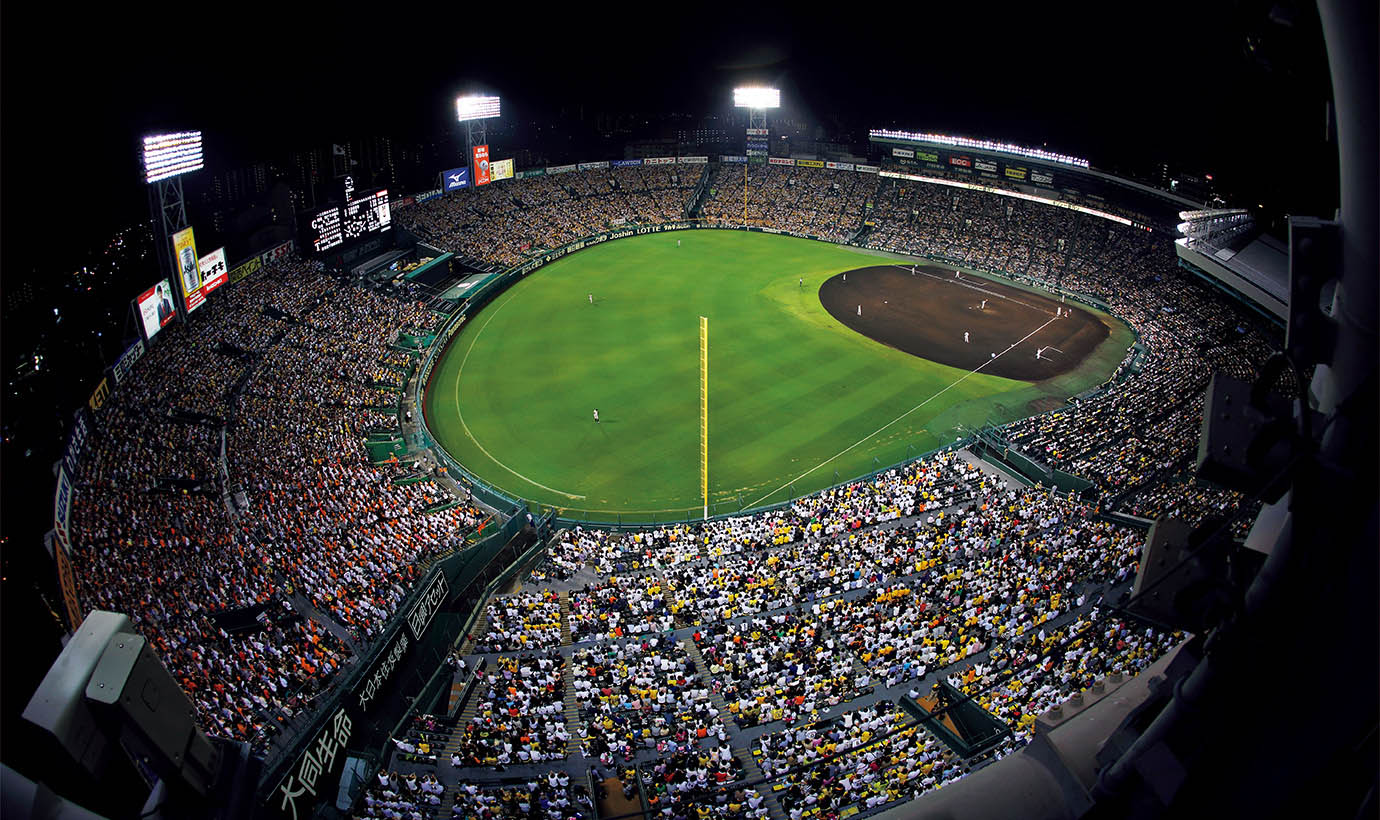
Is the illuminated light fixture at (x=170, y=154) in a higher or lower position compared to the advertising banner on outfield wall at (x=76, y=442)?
higher

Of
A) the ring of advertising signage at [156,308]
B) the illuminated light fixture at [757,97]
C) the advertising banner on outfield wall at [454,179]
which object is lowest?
the ring of advertising signage at [156,308]

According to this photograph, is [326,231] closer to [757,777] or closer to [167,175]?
[167,175]

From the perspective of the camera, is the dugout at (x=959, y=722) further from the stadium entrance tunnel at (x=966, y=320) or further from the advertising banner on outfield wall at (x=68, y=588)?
the stadium entrance tunnel at (x=966, y=320)

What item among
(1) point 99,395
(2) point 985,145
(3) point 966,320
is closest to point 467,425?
(1) point 99,395

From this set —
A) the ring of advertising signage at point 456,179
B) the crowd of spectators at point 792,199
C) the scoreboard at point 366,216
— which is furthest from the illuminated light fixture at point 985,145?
the scoreboard at point 366,216

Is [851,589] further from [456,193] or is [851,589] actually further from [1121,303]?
[456,193]

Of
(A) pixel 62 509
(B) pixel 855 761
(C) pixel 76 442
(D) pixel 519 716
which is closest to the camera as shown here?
(B) pixel 855 761

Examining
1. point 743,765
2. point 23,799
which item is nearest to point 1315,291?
point 23,799

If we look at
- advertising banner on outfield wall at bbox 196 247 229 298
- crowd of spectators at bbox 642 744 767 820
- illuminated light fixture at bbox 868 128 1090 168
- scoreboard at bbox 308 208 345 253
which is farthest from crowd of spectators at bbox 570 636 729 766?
illuminated light fixture at bbox 868 128 1090 168
